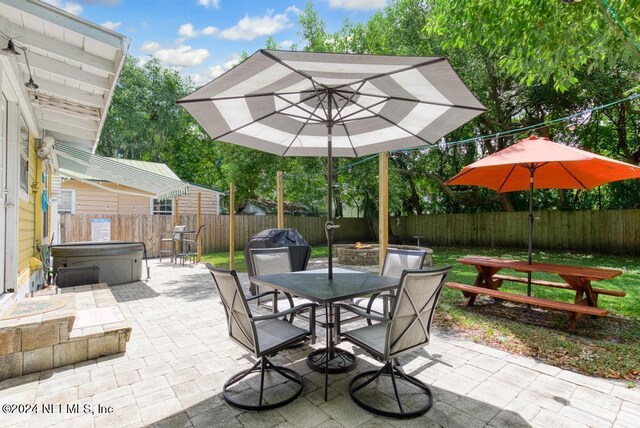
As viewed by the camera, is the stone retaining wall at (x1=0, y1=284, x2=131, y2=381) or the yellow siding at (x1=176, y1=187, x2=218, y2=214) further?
the yellow siding at (x1=176, y1=187, x2=218, y2=214)

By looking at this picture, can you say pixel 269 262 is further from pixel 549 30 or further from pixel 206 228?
pixel 206 228

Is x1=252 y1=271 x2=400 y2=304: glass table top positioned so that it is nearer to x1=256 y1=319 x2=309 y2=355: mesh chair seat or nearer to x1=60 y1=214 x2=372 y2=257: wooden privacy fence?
x1=256 y1=319 x2=309 y2=355: mesh chair seat

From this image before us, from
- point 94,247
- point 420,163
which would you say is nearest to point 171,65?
point 420,163

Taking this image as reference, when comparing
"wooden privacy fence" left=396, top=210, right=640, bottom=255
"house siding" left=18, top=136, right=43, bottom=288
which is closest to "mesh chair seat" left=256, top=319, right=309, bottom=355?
"house siding" left=18, top=136, right=43, bottom=288

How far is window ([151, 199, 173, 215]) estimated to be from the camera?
43.1ft

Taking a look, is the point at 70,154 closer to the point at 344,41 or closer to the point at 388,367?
the point at 388,367

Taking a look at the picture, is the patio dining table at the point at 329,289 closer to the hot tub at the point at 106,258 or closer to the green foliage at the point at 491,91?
the green foliage at the point at 491,91

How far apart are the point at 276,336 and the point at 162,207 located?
496 inches

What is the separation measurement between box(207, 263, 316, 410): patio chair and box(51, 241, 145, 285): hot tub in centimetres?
472

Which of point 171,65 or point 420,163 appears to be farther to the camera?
point 171,65

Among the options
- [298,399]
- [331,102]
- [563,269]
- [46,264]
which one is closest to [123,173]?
[46,264]

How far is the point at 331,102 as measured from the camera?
9.48 feet

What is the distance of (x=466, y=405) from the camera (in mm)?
2271

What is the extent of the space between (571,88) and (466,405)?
36.7 feet
